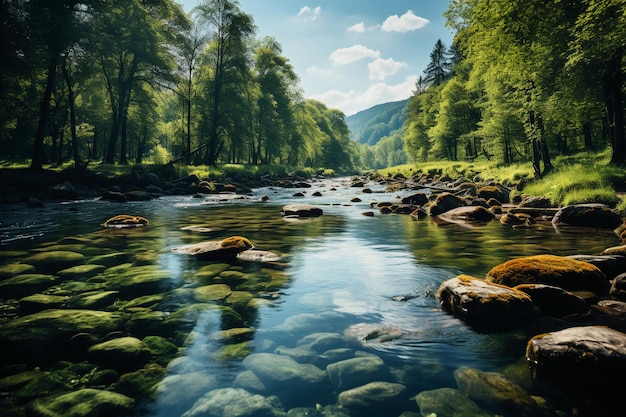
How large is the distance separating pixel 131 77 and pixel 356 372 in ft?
104

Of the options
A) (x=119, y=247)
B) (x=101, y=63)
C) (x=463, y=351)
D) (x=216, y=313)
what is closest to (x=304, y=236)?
(x=119, y=247)

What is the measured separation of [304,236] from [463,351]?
753cm

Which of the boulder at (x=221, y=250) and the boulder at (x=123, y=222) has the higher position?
the boulder at (x=123, y=222)

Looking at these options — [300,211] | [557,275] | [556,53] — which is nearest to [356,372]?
[557,275]

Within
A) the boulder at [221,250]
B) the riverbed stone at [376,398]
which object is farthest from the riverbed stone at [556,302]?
the boulder at [221,250]

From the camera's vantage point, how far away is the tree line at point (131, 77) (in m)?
19.6

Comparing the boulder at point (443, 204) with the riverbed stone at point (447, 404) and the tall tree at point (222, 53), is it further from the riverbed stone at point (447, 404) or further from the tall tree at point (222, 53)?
the tall tree at point (222, 53)

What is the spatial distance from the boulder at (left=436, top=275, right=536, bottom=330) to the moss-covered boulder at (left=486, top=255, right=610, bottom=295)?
3.13 feet

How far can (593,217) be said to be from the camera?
36.1ft

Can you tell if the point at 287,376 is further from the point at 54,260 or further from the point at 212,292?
the point at 54,260

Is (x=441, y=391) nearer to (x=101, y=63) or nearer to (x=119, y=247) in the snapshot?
(x=119, y=247)

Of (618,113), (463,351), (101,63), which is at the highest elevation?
(101,63)

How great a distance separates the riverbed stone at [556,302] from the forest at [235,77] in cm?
1088

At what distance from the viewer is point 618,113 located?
15.2 metres
